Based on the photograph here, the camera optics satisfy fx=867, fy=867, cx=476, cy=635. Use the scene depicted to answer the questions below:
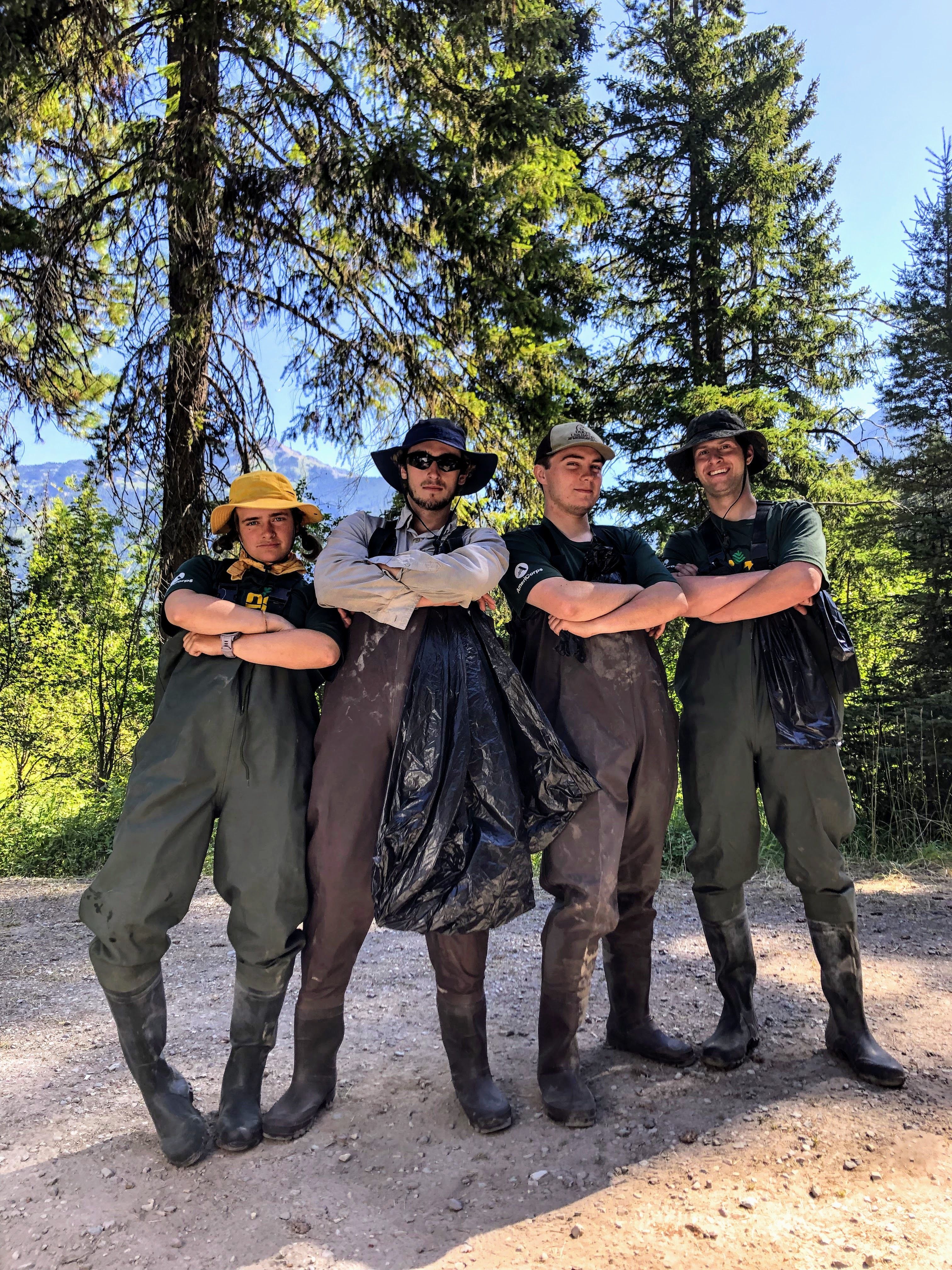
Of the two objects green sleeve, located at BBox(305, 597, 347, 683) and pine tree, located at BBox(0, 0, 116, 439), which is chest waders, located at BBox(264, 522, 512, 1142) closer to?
green sleeve, located at BBox(305, 597, 347, 683)

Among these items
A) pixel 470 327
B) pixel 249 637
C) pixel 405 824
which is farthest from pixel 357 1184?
pixel 470 327

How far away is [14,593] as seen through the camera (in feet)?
40.2

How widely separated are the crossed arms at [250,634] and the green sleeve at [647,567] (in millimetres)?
1181

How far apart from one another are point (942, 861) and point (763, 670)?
14.5 feet

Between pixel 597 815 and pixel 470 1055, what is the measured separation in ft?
3.23

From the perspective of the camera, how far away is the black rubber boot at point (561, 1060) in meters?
3.03

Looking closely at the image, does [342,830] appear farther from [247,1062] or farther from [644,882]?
[644,882]

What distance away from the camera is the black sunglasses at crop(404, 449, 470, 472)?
3.17m

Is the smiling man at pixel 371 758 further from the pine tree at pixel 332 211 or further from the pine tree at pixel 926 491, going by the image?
the pine tree at pixel 926 491

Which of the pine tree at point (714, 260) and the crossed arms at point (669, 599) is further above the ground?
the pine tree at point (714, 260)

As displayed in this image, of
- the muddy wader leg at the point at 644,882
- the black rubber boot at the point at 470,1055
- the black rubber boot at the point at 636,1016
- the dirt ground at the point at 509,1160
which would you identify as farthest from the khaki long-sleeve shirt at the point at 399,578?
the dirt ground at the point at 509,1160

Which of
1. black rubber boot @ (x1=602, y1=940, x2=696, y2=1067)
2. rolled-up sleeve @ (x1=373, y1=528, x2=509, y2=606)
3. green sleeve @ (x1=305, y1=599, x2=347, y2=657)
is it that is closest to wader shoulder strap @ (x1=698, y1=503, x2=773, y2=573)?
rolled-up sleeve @ (x1=373, y1=528, x2=509, y2=606)

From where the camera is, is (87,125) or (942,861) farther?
(942,861)

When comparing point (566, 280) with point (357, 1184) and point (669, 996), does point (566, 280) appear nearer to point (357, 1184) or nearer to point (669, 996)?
point (669, 996)
